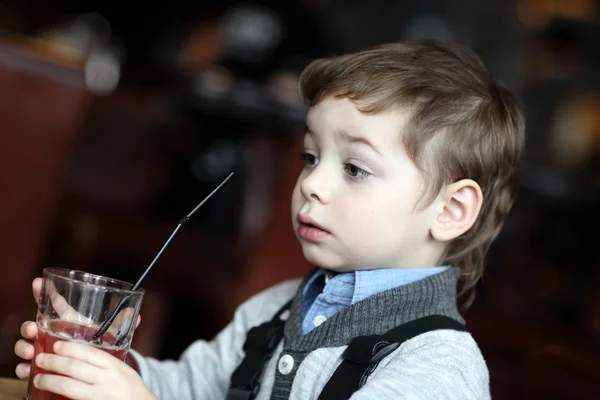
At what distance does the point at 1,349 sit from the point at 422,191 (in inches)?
47.5

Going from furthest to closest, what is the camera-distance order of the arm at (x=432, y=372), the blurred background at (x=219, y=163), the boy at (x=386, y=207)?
the blurred background at (x=219, y=163)
the boy at (x=386, y=207)
the arm at (x=432, y=372)

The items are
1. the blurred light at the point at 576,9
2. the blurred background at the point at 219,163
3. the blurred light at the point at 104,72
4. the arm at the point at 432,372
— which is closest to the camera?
the arm at the point at 432,372

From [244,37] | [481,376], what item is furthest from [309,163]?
[244,37]

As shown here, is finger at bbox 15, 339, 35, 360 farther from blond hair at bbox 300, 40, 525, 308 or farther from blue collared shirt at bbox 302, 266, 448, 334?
blond hair at bbox 300, 40, 525, 308

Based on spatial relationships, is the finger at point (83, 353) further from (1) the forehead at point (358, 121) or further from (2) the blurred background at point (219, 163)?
(2) the blurred background at point (219, 163)


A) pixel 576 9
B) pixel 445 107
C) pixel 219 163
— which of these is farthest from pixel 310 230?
pixel 576 9

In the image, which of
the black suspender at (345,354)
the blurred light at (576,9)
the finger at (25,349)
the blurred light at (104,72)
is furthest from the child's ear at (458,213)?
the blurred light at (576,9)

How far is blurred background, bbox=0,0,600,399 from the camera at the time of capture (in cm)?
191

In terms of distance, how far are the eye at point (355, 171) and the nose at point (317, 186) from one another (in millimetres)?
30

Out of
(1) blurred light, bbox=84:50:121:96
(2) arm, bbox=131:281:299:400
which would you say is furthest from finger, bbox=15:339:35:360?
(1) blurred light, bbox=84:50:121:96

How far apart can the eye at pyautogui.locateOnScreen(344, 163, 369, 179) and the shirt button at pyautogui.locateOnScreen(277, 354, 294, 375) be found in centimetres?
25

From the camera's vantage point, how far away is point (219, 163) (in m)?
2.86

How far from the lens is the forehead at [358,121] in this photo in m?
1.04

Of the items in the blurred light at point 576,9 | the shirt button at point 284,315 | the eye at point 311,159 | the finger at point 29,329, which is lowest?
the shirt button at point 284,315
